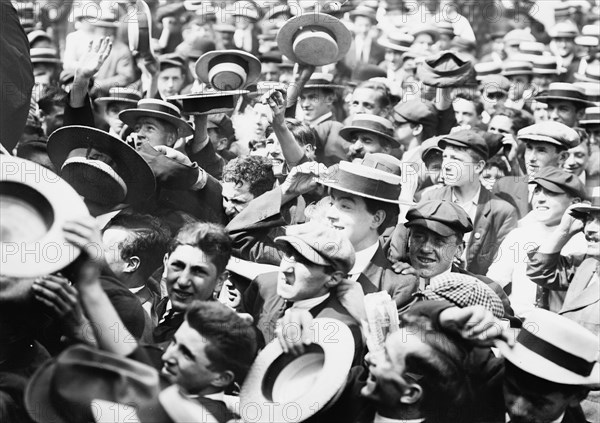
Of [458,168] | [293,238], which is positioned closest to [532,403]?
[293,238]

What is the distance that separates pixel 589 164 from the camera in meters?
8.67

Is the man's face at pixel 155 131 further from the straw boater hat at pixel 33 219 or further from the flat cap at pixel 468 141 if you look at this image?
the straw boater hat at pixel 33 219

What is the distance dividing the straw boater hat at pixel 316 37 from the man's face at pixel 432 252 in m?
1.88

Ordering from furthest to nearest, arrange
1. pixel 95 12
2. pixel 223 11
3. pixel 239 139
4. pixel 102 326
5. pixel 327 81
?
pixel 223 11
pixel 95 12
pixel 327 81
pixel 239 139
pixel 102 326

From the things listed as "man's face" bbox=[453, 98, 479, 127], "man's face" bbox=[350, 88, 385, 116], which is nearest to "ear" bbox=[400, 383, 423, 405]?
"man's face" bbox=[453, 98, 479, 127]

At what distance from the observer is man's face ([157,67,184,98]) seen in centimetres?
989

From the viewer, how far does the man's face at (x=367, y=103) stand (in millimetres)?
9125

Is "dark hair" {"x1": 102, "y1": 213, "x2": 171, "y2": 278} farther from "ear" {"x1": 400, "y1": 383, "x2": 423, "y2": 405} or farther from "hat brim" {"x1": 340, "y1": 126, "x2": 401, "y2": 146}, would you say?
"hat brim" {"x1": 340, "y1": 126, "x2": 401, "y2": 146}

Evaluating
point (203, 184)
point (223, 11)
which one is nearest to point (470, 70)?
point (203, 184)

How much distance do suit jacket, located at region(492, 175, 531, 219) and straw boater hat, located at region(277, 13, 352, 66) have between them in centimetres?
131

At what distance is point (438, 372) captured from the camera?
5070mm

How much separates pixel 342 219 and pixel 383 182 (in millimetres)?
289

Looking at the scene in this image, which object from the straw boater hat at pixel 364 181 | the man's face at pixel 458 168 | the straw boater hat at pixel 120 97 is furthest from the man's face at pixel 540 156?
the straw boater hat at pixel 120 97

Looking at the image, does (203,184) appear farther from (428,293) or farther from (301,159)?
(428,293)
